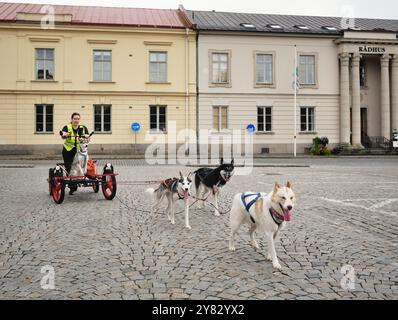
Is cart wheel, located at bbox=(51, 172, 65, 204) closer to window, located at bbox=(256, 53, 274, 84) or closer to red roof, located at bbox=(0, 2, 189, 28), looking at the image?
red roof, located at bbox=(0, 2, 189, 28)

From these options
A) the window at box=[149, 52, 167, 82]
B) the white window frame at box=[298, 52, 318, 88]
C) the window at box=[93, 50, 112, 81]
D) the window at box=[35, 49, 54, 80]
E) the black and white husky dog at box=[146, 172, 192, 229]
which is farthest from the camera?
the white window frame at box=[298, 52, 318, 88]

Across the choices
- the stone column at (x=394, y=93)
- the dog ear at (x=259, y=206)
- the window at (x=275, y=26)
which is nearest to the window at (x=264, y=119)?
the window at (x=275, y=26)

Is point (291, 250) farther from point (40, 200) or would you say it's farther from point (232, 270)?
point (40, 200)

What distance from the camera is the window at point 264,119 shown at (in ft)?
112

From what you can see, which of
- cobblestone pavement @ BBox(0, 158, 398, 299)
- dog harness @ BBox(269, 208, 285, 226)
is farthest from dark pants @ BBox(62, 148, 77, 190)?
dog harness @ BBox(269, 208, 285, 226)

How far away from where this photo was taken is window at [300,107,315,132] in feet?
113

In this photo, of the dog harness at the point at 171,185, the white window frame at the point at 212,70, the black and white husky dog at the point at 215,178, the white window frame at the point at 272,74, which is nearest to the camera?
the dog harness at the point at 171,185

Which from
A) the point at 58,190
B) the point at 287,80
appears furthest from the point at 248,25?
the point at 58,190

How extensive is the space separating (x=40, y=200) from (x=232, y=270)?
677 centimetres

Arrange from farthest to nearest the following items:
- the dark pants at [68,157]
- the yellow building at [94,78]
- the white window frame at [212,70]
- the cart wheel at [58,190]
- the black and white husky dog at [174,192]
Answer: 1. the white window frame at [212,70]
2. the yellow building at [94,78]
3. the dark pants at [68,157]
4. the cart wheel at [58,190]
5. the black and white husky dog at [174,192]

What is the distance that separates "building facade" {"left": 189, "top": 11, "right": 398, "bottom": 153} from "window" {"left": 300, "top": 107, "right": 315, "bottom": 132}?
0.08 m

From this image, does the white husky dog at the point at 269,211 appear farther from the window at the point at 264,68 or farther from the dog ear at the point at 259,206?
the window at the point at 264,68

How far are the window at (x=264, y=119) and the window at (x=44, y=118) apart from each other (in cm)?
1699

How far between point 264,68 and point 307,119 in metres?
5.80
